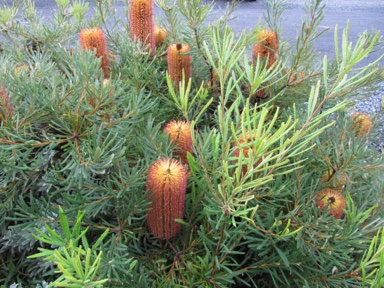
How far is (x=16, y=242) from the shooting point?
0.76 metres

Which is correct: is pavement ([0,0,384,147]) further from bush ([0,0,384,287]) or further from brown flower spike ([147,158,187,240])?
brown flower spike ([147,158,187,240])

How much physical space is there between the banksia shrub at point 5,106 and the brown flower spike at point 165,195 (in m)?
0.24

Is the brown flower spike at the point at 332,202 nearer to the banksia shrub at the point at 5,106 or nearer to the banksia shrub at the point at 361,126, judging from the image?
the banksia shrub at the point at 361,126

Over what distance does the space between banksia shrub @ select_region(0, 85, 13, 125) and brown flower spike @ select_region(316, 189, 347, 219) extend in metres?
0.52

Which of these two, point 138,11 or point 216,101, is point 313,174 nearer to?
point 216,101

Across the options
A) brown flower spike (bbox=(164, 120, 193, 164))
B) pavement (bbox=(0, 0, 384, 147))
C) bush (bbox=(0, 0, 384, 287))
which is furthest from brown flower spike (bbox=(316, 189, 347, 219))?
pavement (bbox=(0, 0, 384, 147))

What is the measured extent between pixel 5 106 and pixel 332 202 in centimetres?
55

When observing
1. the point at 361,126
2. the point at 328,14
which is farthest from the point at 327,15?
the point at 361,126

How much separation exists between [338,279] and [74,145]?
1.54 feet

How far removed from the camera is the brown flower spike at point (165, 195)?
613 millimetres

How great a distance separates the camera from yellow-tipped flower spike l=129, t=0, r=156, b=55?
37.7 inches

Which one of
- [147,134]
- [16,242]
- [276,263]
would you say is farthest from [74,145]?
[276,263]

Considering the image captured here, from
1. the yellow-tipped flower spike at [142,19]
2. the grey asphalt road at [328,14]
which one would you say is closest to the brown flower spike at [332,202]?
the yellow-tipped flower spike at [142,19]

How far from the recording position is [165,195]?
24.4 inches
